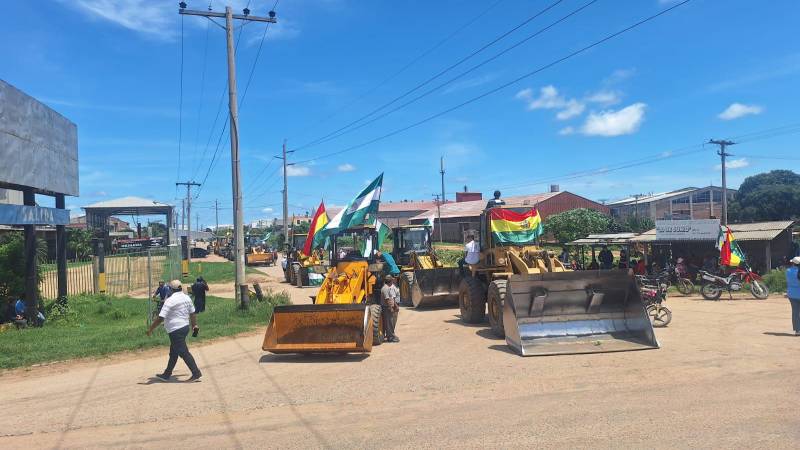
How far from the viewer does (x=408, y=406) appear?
7.28m

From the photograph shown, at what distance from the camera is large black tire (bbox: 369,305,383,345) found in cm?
1131

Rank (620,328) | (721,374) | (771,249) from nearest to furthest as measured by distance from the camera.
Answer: (721,374) → (620,328) → (771,249)

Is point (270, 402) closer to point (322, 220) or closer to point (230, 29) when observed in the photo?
point (322, 220)

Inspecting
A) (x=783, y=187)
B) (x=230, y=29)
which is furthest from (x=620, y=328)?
(x=783, y=187)

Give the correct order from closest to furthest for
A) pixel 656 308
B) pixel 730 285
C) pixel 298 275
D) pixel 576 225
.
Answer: pixel 656 308 → pixel 730 285 → pixel 298 275 → pixel 576 225

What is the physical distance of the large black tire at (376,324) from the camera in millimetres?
11314

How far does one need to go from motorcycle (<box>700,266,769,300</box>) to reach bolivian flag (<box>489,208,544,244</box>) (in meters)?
7.97

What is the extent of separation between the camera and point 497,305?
39.4 ft

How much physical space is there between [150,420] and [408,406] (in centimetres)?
307

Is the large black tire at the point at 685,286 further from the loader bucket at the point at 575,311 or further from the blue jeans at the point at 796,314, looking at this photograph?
the loader bucket at the point at 575,311

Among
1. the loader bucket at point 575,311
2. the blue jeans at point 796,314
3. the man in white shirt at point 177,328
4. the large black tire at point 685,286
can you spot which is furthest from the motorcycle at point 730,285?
the man in white shirt at point 177,328

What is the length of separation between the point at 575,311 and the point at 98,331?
11083 millimetres

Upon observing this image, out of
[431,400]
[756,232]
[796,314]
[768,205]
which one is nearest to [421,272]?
[796,314]

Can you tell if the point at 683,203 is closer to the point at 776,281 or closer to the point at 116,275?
the point at 776,281
